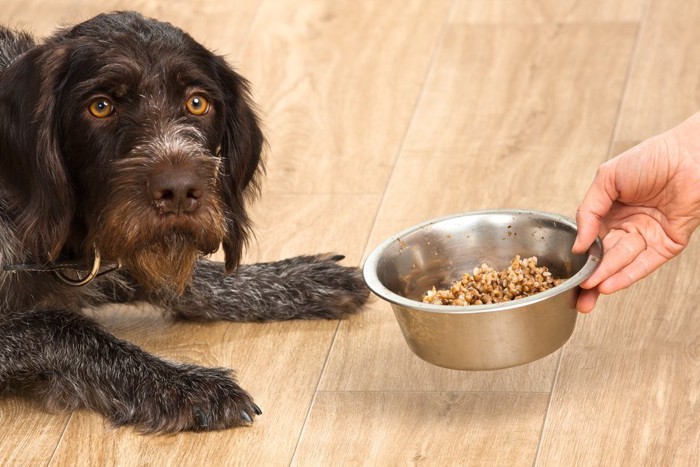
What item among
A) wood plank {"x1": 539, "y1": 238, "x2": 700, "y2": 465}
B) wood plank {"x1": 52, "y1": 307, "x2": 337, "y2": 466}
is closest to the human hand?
wood plank {"x1": 539, "y1": 238, "x2": 700, "y2": 465}

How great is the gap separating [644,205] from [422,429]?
0.65m

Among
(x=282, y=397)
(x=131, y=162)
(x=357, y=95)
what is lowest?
(x=357, y=95)

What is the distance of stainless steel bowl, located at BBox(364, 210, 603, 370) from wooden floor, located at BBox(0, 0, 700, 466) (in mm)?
197

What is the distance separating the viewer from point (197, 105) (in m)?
2.76

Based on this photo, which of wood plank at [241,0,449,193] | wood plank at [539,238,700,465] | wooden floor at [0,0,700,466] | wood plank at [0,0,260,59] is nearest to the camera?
wood plank at [539,238,700,465]

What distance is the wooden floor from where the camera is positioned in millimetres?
2658

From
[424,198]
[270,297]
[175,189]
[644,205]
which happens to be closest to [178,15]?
[424,198]

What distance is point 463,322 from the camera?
2.46 metres

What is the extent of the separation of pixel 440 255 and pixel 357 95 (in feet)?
5.11

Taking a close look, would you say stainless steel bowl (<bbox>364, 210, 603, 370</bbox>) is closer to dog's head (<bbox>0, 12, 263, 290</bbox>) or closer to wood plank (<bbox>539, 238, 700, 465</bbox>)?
wood plank (<bbox>539, 238, 700, 465</bbox>)

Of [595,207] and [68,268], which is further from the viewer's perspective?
[68,268]

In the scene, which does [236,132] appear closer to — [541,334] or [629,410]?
[541,334]

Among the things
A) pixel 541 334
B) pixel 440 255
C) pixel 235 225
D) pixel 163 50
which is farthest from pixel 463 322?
pixel 163 50

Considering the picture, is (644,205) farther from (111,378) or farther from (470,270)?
(111,378)
